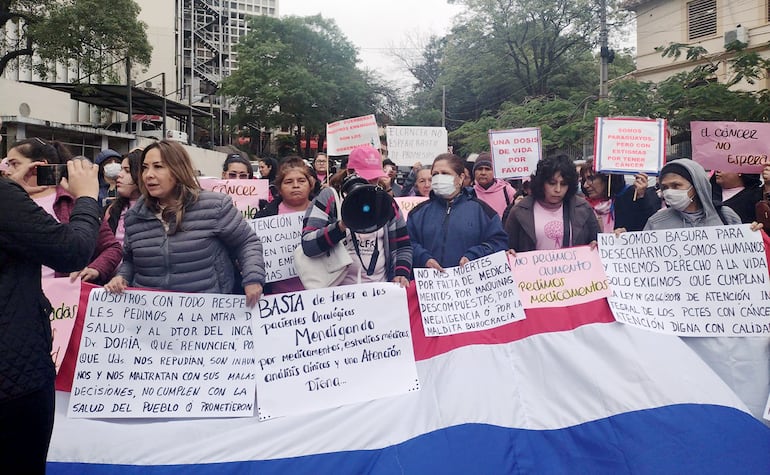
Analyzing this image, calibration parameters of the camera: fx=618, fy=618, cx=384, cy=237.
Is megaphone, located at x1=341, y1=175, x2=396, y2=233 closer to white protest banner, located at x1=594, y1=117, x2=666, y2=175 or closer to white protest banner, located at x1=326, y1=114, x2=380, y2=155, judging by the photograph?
white protest banner, located at x1=594, y1=117, x2=666, y2=175

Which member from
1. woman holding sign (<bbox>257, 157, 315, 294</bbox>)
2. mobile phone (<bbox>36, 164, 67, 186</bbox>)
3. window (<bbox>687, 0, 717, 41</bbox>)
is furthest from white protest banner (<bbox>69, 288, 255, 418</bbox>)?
window (<bbox>687, 0, 717, 41</bbox>)

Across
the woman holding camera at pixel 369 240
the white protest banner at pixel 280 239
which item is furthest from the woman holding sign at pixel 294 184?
the woman holding camera at pixel 369 240

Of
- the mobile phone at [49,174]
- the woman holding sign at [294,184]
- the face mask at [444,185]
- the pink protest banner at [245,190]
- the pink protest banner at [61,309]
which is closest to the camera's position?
the mobile phone at [49,174]

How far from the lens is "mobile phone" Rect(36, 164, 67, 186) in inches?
81.9

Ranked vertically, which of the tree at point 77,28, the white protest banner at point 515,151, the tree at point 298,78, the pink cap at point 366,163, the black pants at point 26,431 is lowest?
the black pants at point 26,431

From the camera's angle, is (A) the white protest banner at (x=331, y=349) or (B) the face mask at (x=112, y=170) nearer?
(A) the white protest banner at (x=331, y=349)

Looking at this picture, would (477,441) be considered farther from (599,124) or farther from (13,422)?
(599,124)

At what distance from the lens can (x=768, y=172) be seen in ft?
13.5

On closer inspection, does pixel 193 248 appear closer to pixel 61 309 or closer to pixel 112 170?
pixel 61 309

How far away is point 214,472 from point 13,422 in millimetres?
880

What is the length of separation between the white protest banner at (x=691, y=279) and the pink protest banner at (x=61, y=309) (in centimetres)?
256

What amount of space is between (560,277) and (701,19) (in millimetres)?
23256

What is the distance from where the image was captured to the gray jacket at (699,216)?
3369mm

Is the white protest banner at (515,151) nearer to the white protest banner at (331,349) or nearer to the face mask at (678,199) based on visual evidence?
the face mask at (678,199)
